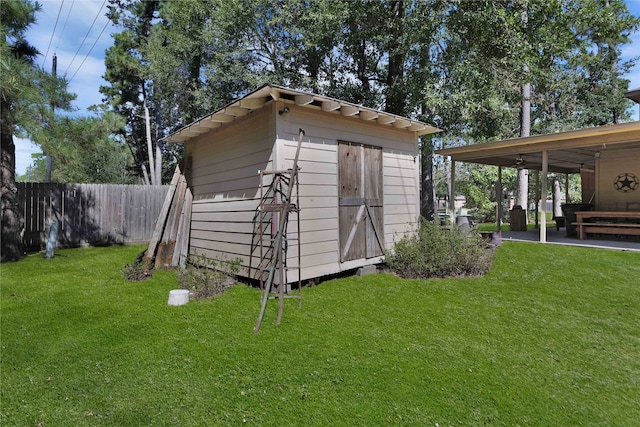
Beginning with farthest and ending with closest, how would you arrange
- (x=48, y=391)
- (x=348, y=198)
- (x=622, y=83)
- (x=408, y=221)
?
(x=622, y=83) → (x=408, y=221) → (x=348, y=198) → (x=48, y=391)

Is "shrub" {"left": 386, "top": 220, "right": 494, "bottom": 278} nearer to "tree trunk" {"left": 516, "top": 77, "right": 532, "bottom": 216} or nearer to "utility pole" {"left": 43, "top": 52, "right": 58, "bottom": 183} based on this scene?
"utility pole" {"left": 43, "top": 52, "right": 58, "bottom": 183}

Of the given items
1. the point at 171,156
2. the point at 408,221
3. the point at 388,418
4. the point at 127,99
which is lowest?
the point at 388,418

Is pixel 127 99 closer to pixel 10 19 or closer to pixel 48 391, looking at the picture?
pixel 10 19

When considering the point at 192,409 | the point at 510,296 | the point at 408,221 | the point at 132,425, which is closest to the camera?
the point at 132,425

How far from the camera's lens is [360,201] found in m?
5.30

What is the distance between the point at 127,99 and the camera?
60.6ft

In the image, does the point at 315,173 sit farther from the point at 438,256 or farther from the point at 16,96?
the point at 16,96

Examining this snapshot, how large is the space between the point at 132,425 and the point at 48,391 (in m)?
0.88

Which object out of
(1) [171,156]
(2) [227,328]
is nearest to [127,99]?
(1) [171,156]

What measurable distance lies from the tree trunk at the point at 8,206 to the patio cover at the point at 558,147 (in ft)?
31.1

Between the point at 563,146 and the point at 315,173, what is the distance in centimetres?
547

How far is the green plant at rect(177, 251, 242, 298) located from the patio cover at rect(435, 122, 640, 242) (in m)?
6.19

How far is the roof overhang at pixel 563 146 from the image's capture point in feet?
20.1

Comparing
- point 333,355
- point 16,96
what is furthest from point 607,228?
point 16,96
